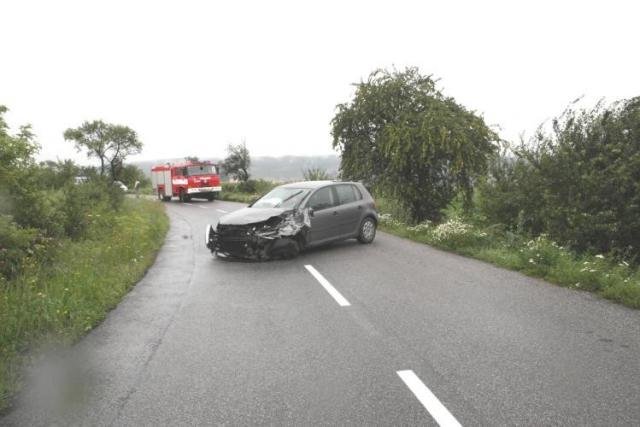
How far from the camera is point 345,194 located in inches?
470

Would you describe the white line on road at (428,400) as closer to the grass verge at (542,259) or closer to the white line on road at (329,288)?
the white line on road at (329,288)

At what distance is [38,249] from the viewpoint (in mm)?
8391

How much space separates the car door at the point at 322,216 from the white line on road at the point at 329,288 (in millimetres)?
1624

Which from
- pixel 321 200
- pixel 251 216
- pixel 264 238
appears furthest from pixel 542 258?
pixel 251 216

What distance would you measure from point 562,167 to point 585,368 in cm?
733

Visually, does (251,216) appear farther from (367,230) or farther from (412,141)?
(412,141)

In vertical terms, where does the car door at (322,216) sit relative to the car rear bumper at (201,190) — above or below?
above

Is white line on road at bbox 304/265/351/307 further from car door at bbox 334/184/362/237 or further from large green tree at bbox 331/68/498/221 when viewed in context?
large green tree at bbox 331/68/498/221

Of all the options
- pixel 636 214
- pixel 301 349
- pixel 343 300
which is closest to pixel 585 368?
pixel 301 349

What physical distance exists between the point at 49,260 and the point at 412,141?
10125mm

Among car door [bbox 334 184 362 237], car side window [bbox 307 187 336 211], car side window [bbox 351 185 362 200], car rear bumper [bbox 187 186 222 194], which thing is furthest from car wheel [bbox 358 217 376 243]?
car rear bumper [bbox 187 186 222 194]

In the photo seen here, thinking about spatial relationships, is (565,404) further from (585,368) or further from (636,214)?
(636,214)

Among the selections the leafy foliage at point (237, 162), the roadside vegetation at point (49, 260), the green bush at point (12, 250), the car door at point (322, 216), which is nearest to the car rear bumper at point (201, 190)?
the leafy foliage at point (237, 162)

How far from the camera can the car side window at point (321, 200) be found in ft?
35.9
